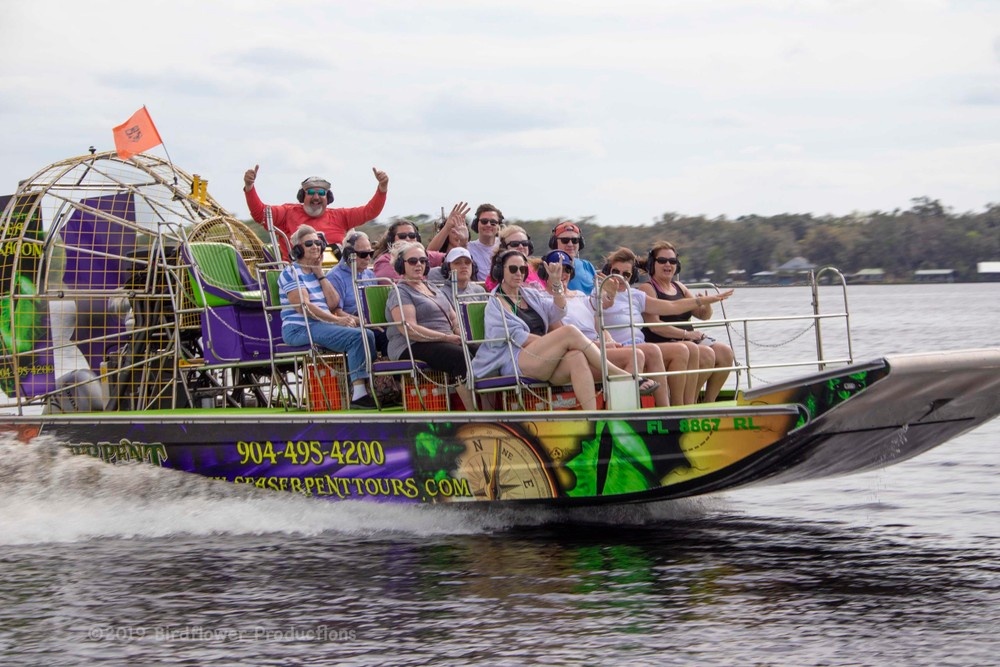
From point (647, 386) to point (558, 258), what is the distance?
3.85 ft

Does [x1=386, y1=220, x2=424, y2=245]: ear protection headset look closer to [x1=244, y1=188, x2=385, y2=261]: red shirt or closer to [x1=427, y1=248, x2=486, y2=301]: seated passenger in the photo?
[x1=427, y1=248, x2=486, y2=301]: seated passenger

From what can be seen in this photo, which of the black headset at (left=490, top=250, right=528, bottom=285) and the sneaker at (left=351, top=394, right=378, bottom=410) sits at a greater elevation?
the black headset at (left=490, top=250, right=528, bottom=285)

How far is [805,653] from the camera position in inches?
295

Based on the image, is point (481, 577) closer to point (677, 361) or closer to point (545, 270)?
point (677, 361)

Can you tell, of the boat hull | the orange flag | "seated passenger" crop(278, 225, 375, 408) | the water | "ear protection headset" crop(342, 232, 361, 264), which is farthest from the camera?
the orange flag

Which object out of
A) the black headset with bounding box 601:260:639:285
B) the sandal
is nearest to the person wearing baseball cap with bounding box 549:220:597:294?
the black headset with bounding box 601:260:639:285

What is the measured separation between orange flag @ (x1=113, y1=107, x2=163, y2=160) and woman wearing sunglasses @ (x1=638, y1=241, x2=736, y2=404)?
4871mm

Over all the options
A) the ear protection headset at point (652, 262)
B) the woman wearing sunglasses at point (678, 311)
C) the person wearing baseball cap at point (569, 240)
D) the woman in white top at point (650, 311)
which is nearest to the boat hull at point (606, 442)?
the woman in white top at point (650, 311)

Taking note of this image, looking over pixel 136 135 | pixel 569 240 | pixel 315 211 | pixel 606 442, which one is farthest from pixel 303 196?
pixel 606 442

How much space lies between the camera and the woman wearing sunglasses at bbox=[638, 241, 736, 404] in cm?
1069

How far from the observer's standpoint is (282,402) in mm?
11758

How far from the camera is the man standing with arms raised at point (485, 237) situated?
1161 cm

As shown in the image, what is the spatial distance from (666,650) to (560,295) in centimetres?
334

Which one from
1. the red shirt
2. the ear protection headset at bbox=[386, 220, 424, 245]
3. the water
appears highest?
the red shirt
